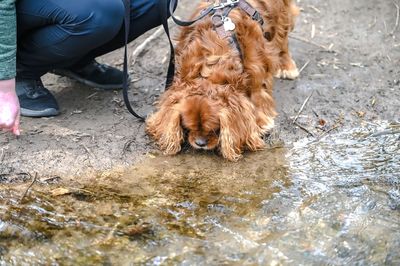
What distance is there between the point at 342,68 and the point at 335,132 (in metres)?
1.03

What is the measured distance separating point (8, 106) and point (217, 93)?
131 centimetres

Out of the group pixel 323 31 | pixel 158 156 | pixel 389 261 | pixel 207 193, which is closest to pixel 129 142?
pixel 158 156

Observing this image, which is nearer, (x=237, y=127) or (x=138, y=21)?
(x=237, y=127)

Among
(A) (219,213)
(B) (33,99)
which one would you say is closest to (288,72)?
(A) (219,213)

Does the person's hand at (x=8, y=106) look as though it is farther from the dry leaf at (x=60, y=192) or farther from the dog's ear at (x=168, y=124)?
the dog's ear at (x=168, y=124)

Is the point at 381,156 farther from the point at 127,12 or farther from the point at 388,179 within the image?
the point at 127,12

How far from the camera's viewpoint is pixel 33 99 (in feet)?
14.5

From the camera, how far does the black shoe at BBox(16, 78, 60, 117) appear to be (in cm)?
439

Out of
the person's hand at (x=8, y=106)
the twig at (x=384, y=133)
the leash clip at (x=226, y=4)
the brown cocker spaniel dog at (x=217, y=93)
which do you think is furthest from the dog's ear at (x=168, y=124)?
the twig at (x=384, y=133)

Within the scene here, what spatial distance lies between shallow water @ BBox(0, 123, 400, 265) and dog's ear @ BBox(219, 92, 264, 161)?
0.30 feet

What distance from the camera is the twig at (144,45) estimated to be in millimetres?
5448

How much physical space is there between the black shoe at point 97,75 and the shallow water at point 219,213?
41.5 inches

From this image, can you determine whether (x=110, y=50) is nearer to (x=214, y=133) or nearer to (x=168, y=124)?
(x=168, y=124)

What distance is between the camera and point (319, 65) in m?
5.44
